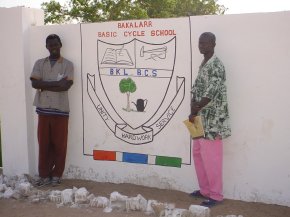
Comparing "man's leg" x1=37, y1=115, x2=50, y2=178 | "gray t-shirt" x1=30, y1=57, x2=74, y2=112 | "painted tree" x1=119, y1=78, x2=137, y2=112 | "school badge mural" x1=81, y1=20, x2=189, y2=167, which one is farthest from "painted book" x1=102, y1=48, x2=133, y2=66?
"man's leg" x1=37, y1=115, x2=50, y2=178

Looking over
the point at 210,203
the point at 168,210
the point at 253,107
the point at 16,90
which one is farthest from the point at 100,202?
the point at 16,90

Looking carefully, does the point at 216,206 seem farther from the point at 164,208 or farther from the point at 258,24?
the point at 258,24

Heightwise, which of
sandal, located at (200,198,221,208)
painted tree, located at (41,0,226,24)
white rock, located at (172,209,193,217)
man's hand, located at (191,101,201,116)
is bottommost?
sandal, located at (200,198,221,208)

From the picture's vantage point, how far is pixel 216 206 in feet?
15.1

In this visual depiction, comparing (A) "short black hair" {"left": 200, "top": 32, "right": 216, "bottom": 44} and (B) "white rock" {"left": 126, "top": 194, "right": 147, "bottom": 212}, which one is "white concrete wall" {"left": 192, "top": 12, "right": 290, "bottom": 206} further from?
(B) "white rock" {"left": 126, "top": 194, "right": 147, "bottom": 212}

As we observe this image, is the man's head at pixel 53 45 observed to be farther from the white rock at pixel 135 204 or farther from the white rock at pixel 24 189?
the white rock at pixel 135 204

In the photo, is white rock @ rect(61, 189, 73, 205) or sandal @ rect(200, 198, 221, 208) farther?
white rock @ rect(61, 189, 73, 205)

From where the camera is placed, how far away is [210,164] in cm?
451

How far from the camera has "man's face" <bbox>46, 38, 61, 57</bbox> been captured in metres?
5.30

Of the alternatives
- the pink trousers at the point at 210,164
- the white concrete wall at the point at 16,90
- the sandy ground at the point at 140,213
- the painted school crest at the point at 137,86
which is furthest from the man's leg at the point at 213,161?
the white concrete wall at the point at 16,90

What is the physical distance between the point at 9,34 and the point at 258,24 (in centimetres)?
307

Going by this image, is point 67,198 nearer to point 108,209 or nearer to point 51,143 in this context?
point 108,209

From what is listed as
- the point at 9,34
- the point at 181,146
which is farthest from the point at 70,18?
the point at 181,146

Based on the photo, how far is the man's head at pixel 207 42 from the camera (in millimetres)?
4438
